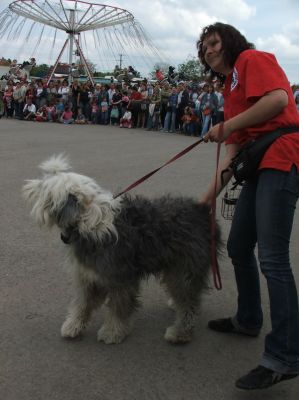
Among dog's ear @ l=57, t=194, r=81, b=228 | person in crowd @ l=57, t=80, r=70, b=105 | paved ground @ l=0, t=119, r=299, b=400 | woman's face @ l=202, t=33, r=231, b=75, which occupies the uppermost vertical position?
person in crowd @ l=57, t=80, r=70, b=105

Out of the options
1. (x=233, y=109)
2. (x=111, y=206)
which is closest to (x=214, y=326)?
(x=111, y=206)

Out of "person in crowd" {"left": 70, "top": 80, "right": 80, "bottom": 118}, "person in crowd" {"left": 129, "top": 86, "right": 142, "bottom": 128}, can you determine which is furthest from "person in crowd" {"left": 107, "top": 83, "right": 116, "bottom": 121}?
"person in crowd" {"left": 70, "top": 80, "right": 80, "bottom": 118}

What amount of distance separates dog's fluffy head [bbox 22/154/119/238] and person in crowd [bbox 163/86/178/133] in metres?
15.7

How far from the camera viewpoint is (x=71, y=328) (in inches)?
128

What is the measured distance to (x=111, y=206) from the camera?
3086mm

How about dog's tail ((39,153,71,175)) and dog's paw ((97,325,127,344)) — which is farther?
dog's paw ((97,325,127,344))

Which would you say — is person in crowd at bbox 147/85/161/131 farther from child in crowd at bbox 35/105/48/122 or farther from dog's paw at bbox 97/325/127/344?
dog's paw at bbox 97/325/127/344

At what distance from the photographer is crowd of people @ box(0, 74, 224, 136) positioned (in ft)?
59.8

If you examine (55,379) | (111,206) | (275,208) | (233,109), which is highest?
(233,109)

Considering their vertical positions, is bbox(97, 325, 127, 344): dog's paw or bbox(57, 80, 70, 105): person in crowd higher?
bbox(57, 80, 70, 105): person in crowd

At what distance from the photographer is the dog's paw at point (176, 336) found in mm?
3309

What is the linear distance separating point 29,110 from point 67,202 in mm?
19194

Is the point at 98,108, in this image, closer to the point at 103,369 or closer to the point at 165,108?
the point at 165,108

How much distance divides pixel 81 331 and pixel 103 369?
443mm
